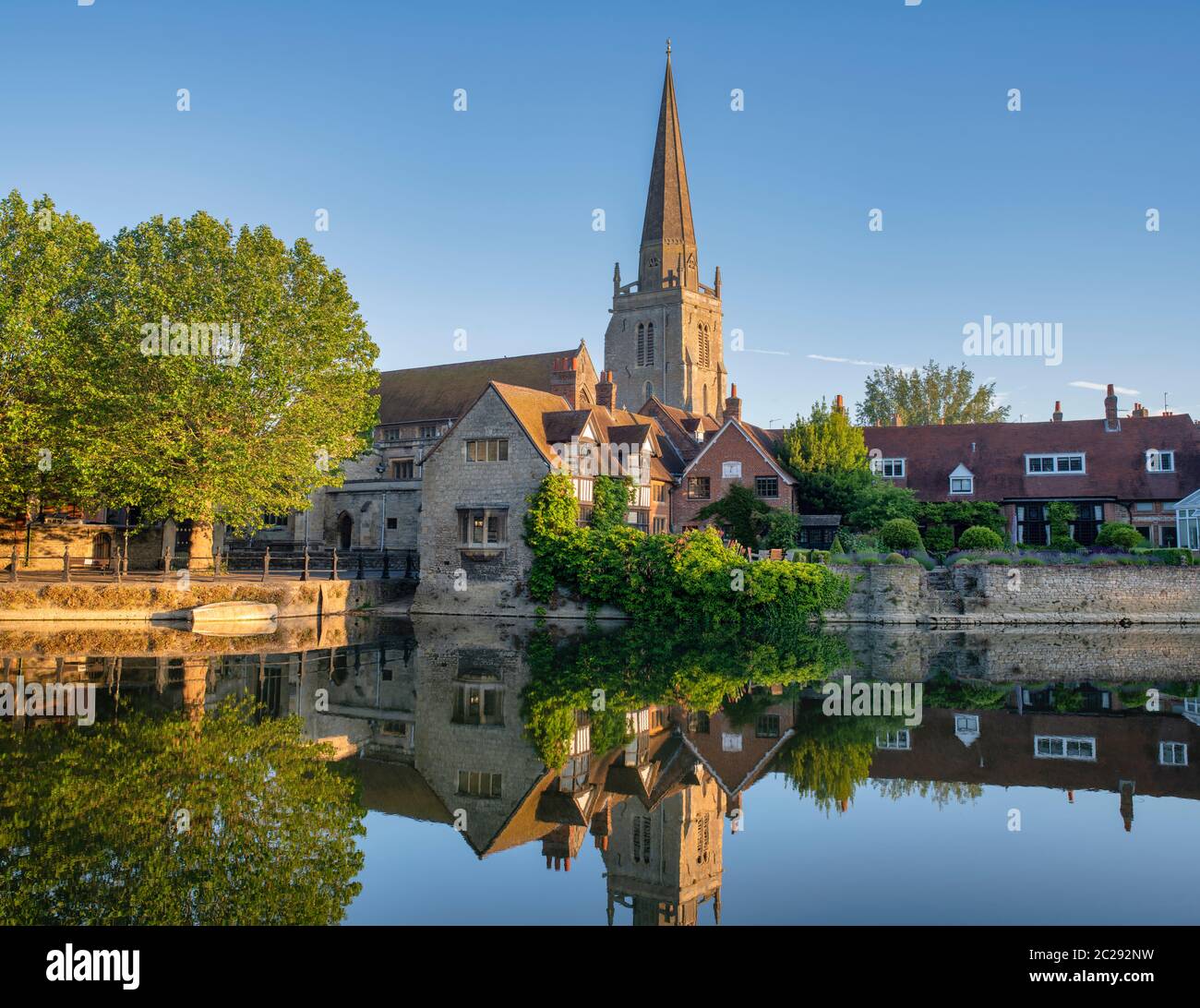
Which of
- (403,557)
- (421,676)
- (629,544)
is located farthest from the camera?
(403,557)

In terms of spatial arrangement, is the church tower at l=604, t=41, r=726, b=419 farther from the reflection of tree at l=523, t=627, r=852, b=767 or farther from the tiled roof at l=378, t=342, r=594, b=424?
the reflection of tree at l=523, t=627, r=852, b=767

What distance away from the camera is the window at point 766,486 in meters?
41.6

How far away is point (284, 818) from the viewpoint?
28.4 ft

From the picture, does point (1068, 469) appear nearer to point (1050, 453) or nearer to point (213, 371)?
point (1050, 453)

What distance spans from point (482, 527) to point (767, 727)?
23.4m

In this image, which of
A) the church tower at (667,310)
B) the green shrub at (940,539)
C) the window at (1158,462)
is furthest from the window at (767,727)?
the church tower at (667,310)

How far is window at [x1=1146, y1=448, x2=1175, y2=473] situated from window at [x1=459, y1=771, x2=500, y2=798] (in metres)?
41.8

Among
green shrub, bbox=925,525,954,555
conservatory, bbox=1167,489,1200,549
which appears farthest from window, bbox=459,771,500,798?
conservatory, bbox=1167,489,1200,549

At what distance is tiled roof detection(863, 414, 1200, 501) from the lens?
4172 cm

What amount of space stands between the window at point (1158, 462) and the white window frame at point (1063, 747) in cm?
3464

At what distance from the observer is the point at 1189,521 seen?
38.5 m

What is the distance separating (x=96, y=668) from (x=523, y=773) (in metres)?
11.7
